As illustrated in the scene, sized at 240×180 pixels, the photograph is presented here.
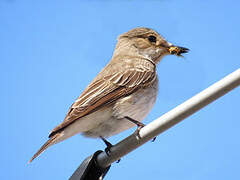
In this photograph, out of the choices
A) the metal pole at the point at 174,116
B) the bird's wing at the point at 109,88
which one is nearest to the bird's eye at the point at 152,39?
the bird's wing at the point at 109,88

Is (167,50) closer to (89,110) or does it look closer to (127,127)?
(127,127)

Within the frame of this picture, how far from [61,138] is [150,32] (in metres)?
3.20

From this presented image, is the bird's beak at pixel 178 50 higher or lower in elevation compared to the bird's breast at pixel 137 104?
higher

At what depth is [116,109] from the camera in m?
5.33

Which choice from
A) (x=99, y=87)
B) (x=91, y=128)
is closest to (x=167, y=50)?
(x=99, y=87)

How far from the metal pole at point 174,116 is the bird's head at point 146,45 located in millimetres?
3012

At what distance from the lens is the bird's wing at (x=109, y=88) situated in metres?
5.12

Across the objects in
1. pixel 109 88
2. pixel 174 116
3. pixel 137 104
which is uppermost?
pixel 109 88

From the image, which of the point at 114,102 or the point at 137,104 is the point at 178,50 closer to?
the point at 137,104

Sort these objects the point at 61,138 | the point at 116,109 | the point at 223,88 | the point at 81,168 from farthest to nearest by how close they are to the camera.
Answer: the point at 116,109 < the point at 61,138 < the point at 81,168 < the point at 223,88

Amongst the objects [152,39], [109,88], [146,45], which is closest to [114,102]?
Answer: [109,88]

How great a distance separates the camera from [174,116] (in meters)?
3.48

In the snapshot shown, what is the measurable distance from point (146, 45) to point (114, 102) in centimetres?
217

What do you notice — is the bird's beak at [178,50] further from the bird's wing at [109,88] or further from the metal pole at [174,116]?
the metal pole at [174,116]
